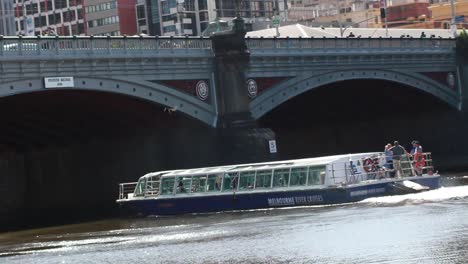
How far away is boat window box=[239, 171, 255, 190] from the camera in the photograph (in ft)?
194

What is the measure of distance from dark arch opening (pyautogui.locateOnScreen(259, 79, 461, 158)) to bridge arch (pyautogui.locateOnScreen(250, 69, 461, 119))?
0.86 meters

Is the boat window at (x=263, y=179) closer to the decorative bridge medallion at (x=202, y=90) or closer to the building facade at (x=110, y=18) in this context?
the decorative bridge medallion at (x=202, y=90)

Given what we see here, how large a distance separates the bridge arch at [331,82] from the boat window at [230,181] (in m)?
14.6

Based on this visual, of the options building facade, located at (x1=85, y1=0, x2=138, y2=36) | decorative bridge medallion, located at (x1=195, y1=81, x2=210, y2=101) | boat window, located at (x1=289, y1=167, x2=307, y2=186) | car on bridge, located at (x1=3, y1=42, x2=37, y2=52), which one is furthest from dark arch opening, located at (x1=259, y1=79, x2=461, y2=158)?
building facade, located at (x1=85, y1=0, x2=138, y2=36)

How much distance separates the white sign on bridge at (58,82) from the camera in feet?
208

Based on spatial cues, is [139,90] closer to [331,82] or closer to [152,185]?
[152,185]

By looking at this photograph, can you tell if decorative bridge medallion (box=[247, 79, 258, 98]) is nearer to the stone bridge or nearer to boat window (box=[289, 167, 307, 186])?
the stone bridge

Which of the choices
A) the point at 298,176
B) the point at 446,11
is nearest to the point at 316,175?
the point at 298,176

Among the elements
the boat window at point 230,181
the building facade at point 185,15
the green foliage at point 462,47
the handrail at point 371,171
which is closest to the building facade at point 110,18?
the building facade at point 185,15

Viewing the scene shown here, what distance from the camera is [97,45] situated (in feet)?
220

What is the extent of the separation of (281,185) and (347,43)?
91.3ft

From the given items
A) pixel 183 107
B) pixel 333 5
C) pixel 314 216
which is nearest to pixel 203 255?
pixel 314 216

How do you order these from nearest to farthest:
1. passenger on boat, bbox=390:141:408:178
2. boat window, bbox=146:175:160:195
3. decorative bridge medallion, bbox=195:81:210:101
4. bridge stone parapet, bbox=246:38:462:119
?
1. passenger on boat, bbox=390:141:408:178
2. boat window, bbox=146:175:160:195
3. decorative bridge medallion, bbox=195:81:210:101
4. bridge stone parapet, bbox=246:38:462:119

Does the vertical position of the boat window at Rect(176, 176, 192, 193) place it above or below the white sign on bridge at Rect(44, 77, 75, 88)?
below
